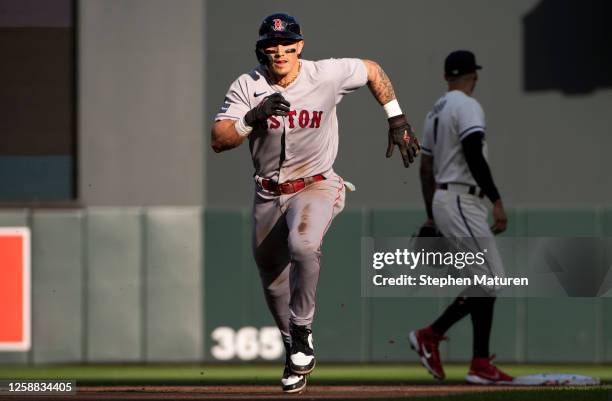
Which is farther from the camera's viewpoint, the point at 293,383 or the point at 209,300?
the point at 209,300

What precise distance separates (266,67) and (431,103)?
12.5 feet

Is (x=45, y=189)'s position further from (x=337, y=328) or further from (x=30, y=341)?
(x=337, y=328)

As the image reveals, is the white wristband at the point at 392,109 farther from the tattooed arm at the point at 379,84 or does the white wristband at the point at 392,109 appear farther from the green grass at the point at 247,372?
the green grass at the point at 247,372

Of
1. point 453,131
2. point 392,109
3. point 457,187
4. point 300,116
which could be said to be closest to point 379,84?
point 392,109

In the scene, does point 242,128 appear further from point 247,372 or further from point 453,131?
point 247,372

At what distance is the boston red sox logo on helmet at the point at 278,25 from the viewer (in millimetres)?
6168

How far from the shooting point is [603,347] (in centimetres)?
932

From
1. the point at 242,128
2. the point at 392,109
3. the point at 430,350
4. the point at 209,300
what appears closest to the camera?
the point at 242,128

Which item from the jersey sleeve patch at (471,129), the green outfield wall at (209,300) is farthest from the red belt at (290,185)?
the green outfield wall at (209,300)

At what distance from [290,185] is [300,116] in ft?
1.19

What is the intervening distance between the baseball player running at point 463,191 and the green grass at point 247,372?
78 centimetres

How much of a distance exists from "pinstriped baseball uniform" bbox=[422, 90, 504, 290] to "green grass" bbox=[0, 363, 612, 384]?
3.78ft

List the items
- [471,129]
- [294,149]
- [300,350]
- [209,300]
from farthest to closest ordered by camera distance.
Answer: [209,300] → [471,129] → [294,149] → [300,350]

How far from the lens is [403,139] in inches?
252
